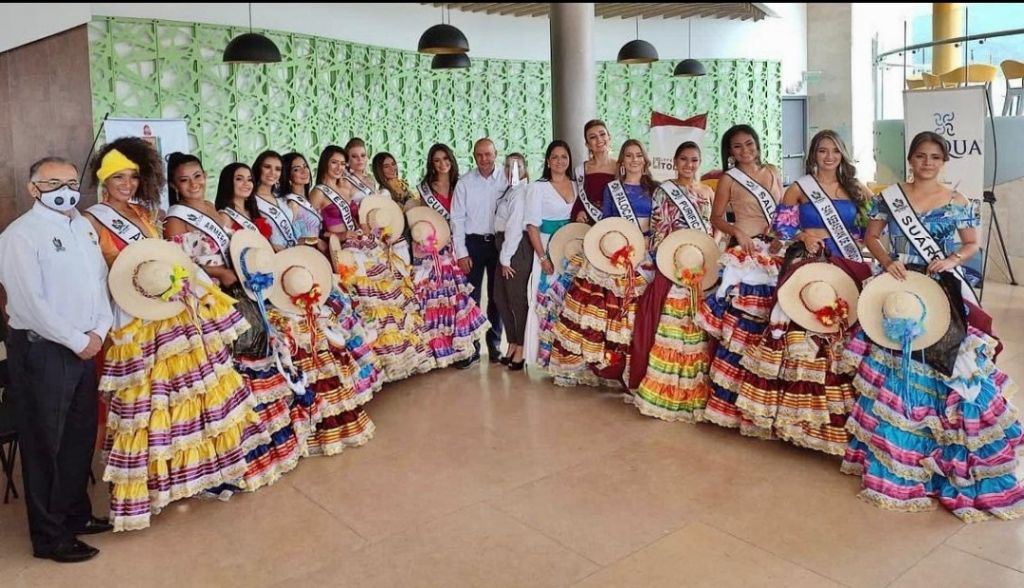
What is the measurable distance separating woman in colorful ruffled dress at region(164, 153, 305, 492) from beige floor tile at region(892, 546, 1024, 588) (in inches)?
100.0

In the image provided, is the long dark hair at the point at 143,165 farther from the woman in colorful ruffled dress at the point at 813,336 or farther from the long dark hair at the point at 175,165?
the woman in colorful ruffled dress at the point at 813,336

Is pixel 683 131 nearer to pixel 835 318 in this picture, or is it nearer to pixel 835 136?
pixel 835 136

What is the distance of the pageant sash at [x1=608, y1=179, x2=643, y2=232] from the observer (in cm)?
466

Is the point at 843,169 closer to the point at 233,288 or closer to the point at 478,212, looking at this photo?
the point at 478,212

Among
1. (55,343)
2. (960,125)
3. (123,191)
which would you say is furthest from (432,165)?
(960,125)

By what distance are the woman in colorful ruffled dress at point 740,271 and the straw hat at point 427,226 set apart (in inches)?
68.9

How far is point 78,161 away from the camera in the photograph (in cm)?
708

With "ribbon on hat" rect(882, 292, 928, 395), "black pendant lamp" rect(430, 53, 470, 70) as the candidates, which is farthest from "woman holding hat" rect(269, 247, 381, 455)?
"black pendant lamp" rect(430, 53, 470, 70)

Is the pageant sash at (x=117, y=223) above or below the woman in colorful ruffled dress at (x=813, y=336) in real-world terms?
above

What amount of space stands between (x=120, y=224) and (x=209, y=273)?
0.45 m

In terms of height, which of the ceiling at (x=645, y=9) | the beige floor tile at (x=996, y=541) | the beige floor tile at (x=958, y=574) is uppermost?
the ceiling at (x=645, y=9)

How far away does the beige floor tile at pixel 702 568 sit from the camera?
271 centimetres

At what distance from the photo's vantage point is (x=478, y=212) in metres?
5.41

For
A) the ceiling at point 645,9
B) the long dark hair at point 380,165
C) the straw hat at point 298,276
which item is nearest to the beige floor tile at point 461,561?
the straw hat at point 298,276
